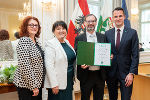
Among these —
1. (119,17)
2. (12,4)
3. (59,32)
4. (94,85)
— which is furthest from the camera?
(12,4)

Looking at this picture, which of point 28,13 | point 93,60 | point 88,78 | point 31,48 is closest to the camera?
point 31,48

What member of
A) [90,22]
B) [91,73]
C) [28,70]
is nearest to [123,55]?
[91,73]

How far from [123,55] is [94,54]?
0.40 metres

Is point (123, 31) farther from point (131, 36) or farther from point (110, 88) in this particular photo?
point (110, 88)

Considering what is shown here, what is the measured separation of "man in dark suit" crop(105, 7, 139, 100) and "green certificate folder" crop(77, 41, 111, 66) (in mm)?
144

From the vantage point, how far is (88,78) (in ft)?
7.38

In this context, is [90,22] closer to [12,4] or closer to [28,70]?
[28,70]

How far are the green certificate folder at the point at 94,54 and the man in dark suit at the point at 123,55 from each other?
144 millimetres

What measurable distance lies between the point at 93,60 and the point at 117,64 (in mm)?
352

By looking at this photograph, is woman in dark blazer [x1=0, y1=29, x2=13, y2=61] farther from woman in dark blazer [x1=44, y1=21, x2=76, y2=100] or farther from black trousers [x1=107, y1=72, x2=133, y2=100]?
black trousers [x1=107, y1=72, x2=133, y2=100]

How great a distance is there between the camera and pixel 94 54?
211 cm

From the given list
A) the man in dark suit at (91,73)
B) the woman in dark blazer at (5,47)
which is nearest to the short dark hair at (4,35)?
the woman in dark blazer at (5,47)

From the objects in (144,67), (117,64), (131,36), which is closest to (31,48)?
(117,64)

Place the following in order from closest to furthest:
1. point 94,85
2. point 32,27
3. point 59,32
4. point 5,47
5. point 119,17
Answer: point 32,27, point 59,32, point 119,17, point 94,85, point 5,47
